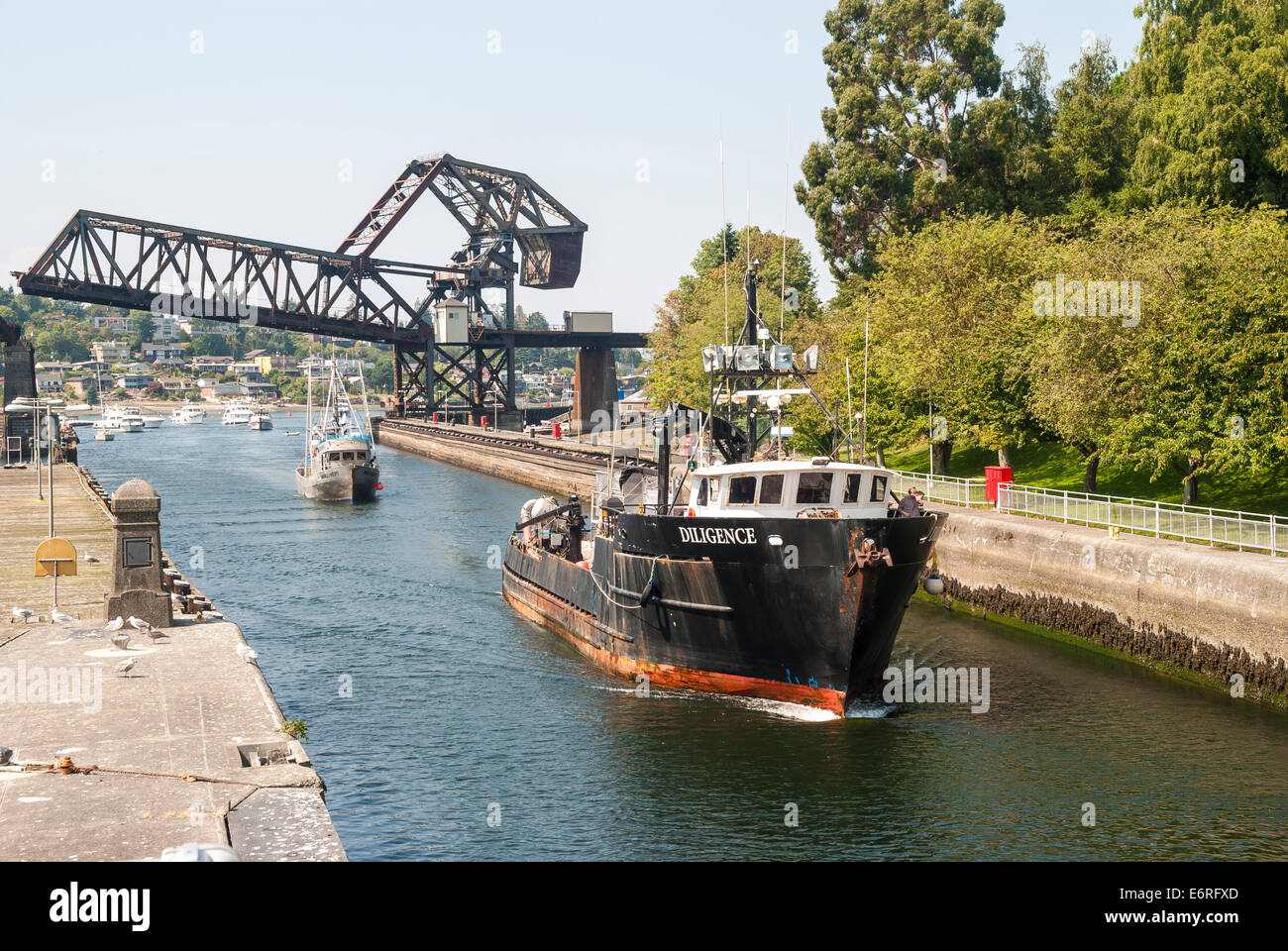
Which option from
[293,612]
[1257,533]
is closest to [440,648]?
[293,612]

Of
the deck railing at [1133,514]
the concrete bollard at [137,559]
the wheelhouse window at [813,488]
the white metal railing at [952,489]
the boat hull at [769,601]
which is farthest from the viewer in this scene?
the white metal railing at [952,489]

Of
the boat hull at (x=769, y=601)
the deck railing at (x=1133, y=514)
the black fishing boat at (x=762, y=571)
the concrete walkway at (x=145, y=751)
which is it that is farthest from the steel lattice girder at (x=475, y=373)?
the concrete walkway at (x=145, y=751)

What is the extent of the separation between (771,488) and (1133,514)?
47.3ft

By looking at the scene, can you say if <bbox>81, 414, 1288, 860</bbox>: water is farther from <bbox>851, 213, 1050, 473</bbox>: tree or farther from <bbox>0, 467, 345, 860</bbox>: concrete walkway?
<bbox>851, 213, 1050, 473</bbox>: tree

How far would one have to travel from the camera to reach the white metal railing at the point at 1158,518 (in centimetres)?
3325

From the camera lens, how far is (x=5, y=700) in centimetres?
2214

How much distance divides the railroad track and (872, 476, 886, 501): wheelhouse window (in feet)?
170

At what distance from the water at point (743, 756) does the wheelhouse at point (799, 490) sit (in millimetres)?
4825

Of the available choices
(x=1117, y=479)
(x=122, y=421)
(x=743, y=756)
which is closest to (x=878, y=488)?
(x=743, y=756)

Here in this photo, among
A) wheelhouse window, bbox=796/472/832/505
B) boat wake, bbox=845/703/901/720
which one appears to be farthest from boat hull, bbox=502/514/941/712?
wheelhouse window, bbox=796/472/832/505

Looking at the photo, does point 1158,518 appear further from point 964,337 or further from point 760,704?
point 964,337

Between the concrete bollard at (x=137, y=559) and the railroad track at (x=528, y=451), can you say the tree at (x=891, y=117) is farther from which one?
the concrete bollard at (x=137, y=559)

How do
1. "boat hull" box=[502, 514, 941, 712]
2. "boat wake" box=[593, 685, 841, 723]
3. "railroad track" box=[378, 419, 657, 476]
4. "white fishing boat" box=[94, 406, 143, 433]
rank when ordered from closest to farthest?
"boat hull" box=[502, 514, 941, 712] → "boat wake" box=[593, 685, 841, 723] → "railroad track" box=[378, 419, 657, 476] → "white fishing boat" box=[94, 406, 143, 433]

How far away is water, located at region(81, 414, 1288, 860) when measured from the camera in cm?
2269
